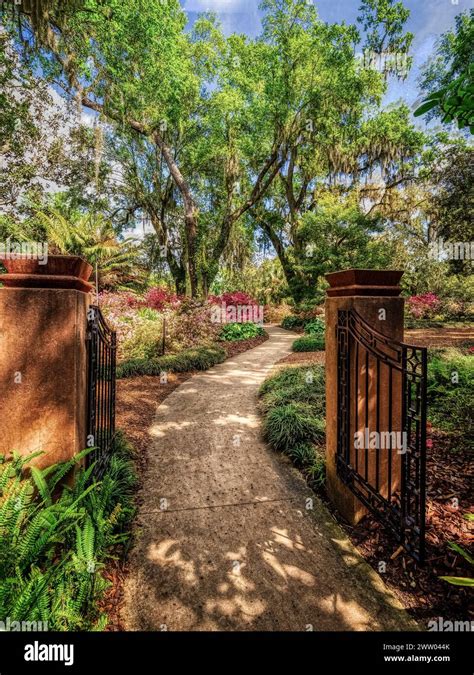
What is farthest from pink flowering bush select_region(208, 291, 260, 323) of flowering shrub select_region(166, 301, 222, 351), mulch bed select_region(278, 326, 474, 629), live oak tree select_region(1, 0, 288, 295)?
mulch bed select_region(278, 326, 474, 629)

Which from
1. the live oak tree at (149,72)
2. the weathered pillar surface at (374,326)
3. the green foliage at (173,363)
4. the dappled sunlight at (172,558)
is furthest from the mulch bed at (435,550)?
the live oak tree at (149,72)

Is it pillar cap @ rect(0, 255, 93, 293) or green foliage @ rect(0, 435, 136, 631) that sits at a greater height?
pillar cap @ rect(0, 255, 93, 293)

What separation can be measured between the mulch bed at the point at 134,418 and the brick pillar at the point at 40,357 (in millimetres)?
871

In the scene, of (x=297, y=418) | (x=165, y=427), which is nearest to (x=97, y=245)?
(x=165, y=427)

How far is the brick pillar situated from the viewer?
2.04 meters

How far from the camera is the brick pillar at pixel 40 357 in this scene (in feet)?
6.68

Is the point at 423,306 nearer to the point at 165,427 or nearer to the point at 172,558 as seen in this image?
the point at 165,427

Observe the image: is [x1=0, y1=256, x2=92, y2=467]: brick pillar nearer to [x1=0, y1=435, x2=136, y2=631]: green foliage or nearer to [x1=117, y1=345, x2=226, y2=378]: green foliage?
[x1=0, y1=435, x2=136, y2=631]: green foliage

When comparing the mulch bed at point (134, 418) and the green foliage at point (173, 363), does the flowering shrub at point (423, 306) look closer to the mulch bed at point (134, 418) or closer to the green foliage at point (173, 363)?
the green foliage at point (173, 363)

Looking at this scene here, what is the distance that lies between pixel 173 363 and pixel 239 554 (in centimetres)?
506

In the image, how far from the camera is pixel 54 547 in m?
1.81

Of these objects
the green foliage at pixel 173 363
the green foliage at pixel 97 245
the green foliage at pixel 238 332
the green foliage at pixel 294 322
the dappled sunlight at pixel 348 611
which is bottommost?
the dappled sunlight at pixel 348 611

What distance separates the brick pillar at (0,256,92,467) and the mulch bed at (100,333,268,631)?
871mm
